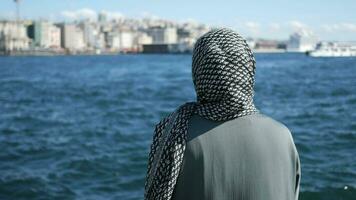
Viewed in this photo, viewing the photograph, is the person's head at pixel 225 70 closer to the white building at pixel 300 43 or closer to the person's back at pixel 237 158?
the person's back at pixel 237 158

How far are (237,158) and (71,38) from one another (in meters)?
161

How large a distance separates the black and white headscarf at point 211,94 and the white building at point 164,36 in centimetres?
17401

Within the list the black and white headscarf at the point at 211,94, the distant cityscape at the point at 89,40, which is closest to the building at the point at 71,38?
the distant cityscape at the point at 89,40

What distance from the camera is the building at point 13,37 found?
463ft

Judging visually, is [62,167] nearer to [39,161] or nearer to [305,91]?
[39,161]

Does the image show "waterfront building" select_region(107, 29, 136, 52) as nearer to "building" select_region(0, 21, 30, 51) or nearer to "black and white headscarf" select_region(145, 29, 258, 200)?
"building" select_region(0, 21, 30, 51)

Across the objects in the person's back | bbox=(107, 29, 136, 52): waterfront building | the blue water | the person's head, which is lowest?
bbox=(107, 29, 136, 52): waterfront building

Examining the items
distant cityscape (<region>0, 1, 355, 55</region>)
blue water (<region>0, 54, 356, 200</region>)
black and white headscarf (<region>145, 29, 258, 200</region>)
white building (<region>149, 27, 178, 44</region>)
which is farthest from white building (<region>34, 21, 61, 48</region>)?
black and white headscarf (<region>145, 29, 258, 200</region>)

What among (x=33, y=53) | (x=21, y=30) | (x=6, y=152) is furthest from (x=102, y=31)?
(x=6, y=152)

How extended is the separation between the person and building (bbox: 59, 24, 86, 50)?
156369 millimetres

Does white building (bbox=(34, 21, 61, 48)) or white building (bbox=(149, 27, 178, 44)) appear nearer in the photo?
white building (bbox=(34, 21, 61, 48))

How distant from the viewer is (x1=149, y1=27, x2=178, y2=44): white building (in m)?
176

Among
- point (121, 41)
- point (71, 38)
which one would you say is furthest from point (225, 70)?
point (121, 41)

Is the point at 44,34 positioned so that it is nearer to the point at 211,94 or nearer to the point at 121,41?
the point at 121,41
